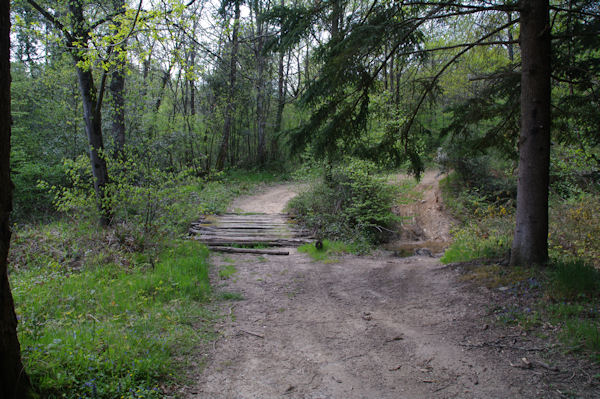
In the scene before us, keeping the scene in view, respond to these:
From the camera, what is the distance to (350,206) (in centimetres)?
1170

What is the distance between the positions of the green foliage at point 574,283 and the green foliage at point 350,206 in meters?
5.73

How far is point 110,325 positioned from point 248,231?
680 centimetres

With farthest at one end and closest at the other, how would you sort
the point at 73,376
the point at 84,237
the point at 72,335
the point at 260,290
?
the point at 84,237, the point at 260,290, the point at 72,335, the point at 73,376

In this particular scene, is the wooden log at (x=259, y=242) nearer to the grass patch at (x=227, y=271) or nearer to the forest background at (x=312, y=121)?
the forest background at (x=312, y=121)

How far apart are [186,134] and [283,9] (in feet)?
43.0

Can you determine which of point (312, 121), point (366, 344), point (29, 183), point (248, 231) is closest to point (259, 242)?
point (248, 231)

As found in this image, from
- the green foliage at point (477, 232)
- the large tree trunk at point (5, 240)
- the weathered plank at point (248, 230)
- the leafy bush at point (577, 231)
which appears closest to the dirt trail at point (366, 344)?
the green foliage at point (477, 232)

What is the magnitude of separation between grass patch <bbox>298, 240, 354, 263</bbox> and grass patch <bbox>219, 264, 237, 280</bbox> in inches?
81.5

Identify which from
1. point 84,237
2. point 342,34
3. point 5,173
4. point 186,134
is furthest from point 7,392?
point 186,134

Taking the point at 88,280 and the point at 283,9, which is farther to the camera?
the point at 283,9

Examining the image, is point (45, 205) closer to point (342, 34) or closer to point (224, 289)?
point (224, 289)

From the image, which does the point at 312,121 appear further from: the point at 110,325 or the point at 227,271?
the point at 110,325

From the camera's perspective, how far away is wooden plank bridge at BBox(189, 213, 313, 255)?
9.58m

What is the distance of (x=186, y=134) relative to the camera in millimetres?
17625
